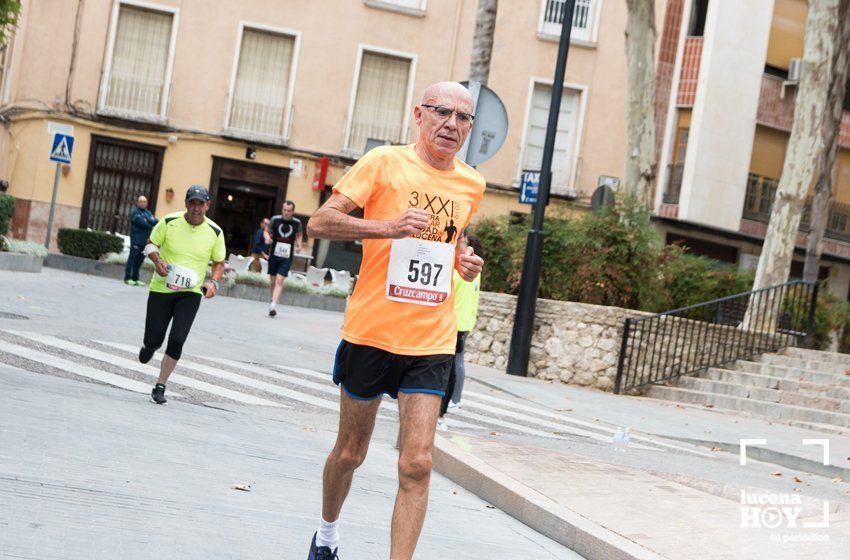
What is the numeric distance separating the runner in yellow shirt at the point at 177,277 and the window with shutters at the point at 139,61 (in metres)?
23.1

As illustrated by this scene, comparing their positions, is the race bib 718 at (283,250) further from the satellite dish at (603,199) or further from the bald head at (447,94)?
the bald head at (447,94)

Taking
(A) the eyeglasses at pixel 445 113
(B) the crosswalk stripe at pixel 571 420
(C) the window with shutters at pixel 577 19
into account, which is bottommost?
(B) the crosswalk stripe at pixel 571 420

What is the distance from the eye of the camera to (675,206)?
3472 cm

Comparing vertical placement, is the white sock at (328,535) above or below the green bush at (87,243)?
below

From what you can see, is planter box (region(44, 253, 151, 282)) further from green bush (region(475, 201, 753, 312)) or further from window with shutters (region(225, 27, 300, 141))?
window with shutters (region(225, 27, 300, 141))

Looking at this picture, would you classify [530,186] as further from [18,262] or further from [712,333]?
[18,262]

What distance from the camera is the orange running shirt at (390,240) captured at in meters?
5.16

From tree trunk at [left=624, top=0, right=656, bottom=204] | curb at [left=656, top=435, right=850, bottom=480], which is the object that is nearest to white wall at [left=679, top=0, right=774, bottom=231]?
tree trunk at [left=624, top=0, right=656, bottom=204]

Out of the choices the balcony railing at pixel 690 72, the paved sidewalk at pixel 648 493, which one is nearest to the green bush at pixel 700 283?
the paved sidewalk at pixel 648 493

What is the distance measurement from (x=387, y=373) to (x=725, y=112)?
3109cm

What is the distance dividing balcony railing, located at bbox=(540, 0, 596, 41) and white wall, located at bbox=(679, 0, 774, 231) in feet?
10.6

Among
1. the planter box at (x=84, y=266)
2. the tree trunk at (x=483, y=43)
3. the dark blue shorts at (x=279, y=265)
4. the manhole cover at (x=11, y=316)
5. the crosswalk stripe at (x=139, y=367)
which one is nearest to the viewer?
the crosswalk stripe at (x=139, y=367)

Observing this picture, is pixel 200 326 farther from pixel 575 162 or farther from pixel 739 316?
pixel 575 162

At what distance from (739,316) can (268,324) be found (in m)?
7.90
